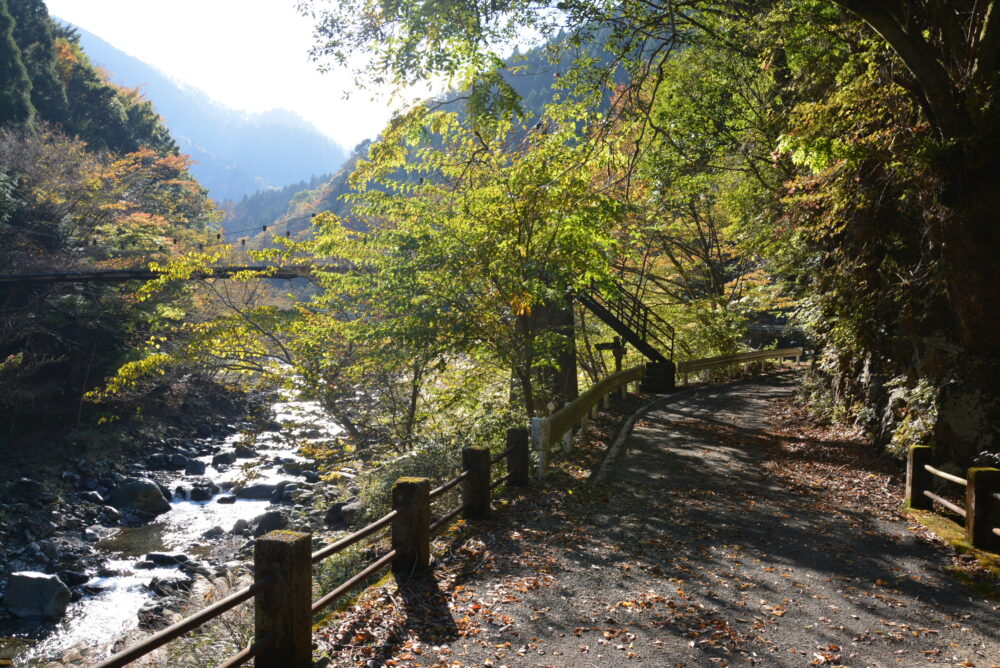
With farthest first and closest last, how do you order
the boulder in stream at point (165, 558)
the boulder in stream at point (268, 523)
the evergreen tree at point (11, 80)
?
the evergreen tree at point (11, 80) → the boulder in stream at point (268, 523) → the boulder in stream at point (165, 558)

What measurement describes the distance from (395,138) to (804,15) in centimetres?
811

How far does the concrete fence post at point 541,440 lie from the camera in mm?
9516

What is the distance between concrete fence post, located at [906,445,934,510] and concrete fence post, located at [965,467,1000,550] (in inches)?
54.0

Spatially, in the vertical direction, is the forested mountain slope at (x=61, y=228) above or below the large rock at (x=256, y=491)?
above

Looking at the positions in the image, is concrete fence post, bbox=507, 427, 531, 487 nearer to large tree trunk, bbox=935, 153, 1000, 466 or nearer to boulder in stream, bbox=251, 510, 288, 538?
large tree trunk, bbox=935, 153, 1000, 466

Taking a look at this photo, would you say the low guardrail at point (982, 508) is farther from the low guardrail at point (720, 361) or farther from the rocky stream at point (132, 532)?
the low guardrail at point (720, 361)

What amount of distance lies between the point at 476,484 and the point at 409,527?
171 centimetres

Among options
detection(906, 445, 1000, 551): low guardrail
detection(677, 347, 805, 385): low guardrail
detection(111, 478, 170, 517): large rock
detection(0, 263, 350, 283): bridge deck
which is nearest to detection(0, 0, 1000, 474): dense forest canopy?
detection(906, 445, 1000, 551): low guardrail

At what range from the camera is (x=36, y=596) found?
12.9 meters

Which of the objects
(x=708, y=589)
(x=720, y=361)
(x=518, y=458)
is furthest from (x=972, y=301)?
(x=720, y=361)

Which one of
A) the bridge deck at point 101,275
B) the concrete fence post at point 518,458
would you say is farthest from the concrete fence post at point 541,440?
the bridge deck at point 101,275

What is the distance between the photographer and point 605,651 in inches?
190

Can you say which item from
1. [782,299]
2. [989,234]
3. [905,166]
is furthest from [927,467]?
[782,299]

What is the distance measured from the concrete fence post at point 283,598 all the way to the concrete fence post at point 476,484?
11.3 ft
